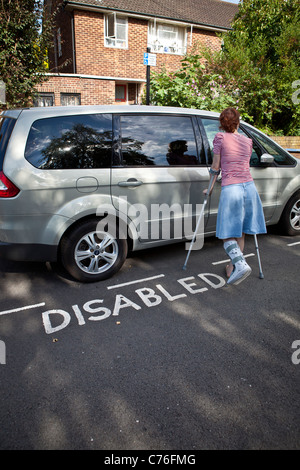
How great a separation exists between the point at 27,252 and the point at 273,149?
3.86 metres

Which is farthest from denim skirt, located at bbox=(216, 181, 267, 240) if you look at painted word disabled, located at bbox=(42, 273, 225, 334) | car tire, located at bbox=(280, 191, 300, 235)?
car tire, located at bbox=(280, 191, 300, 235)

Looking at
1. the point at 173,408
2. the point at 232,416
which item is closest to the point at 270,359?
the point at 232,416

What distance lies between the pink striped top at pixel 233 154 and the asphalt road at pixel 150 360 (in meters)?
1.28

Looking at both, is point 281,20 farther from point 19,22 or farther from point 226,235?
point 226,235

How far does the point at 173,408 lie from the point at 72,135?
2869 millimetres

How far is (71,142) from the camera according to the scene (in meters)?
3.74

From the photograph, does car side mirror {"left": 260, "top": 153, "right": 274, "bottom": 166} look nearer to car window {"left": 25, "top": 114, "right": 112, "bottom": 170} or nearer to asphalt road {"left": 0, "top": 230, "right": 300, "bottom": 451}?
asphalt road {"left": 0, "top": 230, "right": 300, "bottom": 451}

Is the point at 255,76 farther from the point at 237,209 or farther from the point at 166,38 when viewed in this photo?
the point at 166,38

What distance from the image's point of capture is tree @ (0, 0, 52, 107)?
8844 millimetres

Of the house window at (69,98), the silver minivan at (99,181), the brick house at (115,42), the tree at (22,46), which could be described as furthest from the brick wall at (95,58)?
the silver minivan at (99,181)

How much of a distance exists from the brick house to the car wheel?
14.2 meters

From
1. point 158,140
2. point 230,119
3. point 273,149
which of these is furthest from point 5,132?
point 273,149

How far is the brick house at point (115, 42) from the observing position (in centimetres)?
1725

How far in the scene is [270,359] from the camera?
282 cm
